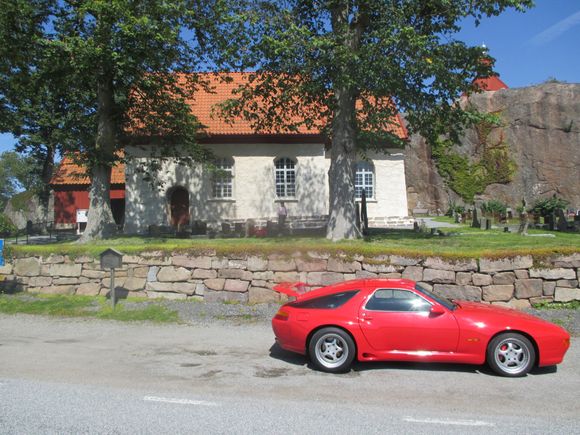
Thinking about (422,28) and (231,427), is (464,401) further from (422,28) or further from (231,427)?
(422,28)

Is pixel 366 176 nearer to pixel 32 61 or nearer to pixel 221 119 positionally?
pixel 221 119

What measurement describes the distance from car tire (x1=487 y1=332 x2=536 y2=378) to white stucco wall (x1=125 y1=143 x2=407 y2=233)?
→ 1889 cm

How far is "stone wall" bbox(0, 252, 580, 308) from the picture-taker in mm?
10078

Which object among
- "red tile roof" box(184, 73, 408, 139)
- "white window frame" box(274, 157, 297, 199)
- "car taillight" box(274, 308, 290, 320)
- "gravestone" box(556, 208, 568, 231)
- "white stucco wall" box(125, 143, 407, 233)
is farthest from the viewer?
"white window frame" box(274, 157, 297, 199)

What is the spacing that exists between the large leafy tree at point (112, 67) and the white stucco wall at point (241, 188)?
590 cm

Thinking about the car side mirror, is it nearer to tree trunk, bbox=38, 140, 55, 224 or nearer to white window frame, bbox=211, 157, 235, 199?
white window frame, bbox=211, 157, 235, 199

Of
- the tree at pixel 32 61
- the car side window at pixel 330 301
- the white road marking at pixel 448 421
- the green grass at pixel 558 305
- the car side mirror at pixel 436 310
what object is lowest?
the white road marking at pixel 448 421

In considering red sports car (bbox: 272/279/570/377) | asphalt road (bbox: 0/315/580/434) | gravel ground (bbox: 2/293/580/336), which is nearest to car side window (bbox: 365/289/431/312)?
red sports car (bbox: 272/279/570/377)

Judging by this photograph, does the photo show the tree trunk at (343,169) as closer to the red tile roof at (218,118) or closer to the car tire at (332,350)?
the car tire at (332,350)

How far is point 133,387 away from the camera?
5934 millimetres

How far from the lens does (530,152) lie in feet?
118

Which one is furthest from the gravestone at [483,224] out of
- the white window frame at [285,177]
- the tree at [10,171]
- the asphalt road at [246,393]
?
the tree at [10,171]

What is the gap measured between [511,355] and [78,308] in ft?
29.7

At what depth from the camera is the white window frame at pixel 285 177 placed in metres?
25.5
